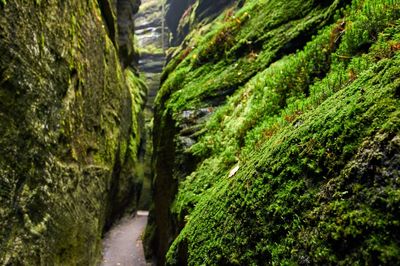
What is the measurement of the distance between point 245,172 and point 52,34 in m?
6.22

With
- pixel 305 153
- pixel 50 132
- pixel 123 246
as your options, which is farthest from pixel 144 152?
pixel 305 153

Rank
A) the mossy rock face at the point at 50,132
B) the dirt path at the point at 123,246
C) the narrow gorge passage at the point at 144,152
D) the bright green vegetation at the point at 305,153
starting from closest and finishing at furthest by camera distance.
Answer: the bright green vegetation at the point at 305,153 → the mossy rock face at the point at 50,132 → the dirt path at the point at 123,246 → the narrow gorge passage at the point at 144,152

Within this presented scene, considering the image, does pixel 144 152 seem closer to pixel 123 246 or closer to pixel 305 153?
pixel 123 246

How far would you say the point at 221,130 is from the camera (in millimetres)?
8656

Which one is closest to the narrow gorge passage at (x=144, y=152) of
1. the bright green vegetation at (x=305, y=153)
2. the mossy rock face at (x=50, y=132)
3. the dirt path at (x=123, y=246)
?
the dirt path at (x=123, y=246)

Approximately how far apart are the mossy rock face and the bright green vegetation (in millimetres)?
2981

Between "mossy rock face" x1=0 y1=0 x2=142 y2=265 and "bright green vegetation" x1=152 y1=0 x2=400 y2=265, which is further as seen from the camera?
"mossy rock face" x1=0 y1=0 x2=142 y2=265

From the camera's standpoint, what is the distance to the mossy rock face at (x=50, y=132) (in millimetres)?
6168

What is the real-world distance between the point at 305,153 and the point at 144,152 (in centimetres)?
3222

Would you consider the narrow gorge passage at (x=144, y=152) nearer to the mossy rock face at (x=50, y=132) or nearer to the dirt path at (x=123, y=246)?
the dirt path at (x=123, y=246)

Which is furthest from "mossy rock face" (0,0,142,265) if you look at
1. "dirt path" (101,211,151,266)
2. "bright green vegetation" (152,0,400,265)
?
"bright green vegetation" (152,0,400,265)

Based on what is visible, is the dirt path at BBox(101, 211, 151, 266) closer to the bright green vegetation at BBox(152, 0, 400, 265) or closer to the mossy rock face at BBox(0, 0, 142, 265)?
the mossy rock face at BBox(0, 0, 142, 265)

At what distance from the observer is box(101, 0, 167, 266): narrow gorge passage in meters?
15.5

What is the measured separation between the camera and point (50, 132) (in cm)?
800
